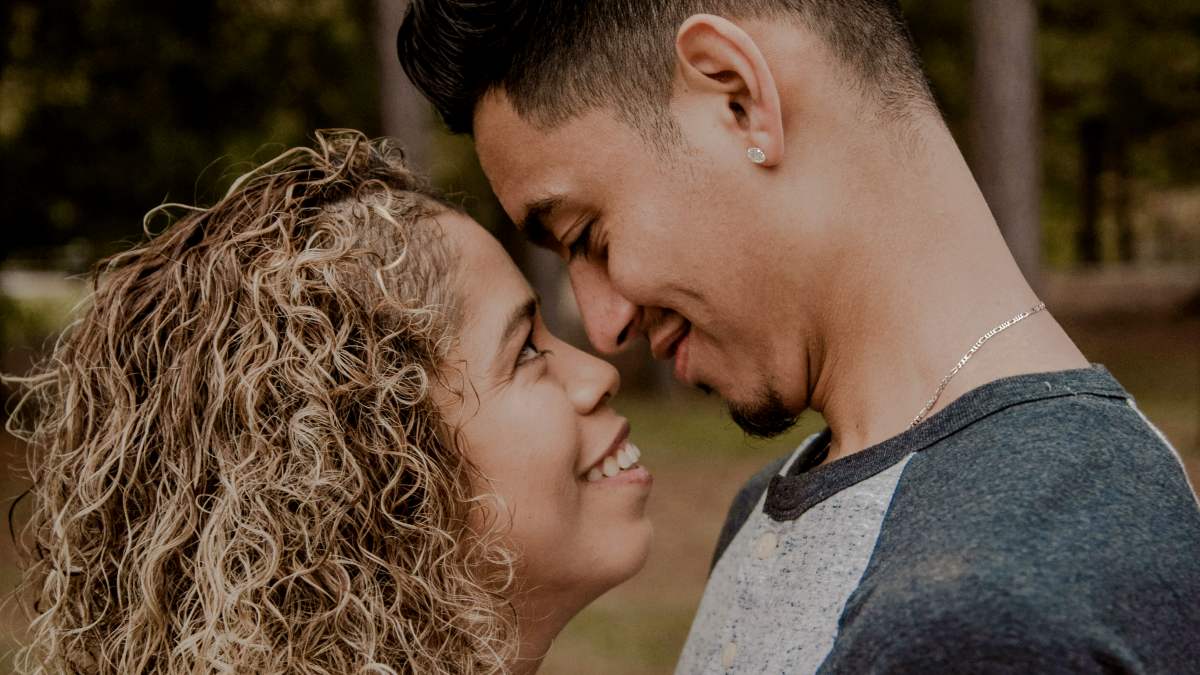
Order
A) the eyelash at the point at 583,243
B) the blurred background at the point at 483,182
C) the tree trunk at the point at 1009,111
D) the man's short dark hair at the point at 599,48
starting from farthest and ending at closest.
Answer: the tree trunk at the point at 1009,111 < the blurred background at the point at 483,182 < the eyelash at the point at 583,243 < the man's short dark hair at the point at 599,48

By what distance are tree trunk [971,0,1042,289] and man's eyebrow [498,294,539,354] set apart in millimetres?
9112

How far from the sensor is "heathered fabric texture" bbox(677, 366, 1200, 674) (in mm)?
1371

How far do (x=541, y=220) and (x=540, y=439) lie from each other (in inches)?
16.8

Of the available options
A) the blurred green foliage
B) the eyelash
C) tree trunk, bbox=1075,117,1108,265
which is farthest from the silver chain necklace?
tree trunk, bbox=1075,117,1108,265

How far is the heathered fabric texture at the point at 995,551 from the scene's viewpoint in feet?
4.50

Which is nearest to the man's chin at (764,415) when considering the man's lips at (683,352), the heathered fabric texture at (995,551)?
the man's lips at (683,352)

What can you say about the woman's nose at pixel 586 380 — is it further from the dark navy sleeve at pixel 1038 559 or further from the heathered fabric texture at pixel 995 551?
the dark navy sleeve at pixel 1038 559

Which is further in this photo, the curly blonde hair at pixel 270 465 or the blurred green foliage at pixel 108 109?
the blurred green foliage at pixel 108 109

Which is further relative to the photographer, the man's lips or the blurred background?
the blurred background

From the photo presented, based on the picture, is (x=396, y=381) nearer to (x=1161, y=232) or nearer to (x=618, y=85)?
(x=618, y=85)

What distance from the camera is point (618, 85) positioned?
6.93 ft

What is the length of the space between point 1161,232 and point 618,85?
1214 inches

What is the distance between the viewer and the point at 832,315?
204 cm

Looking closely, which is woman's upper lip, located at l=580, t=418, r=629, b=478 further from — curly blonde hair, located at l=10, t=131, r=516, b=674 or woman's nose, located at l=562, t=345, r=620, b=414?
curly blonde hair, located at l=10, t=131, r=516, b=674
